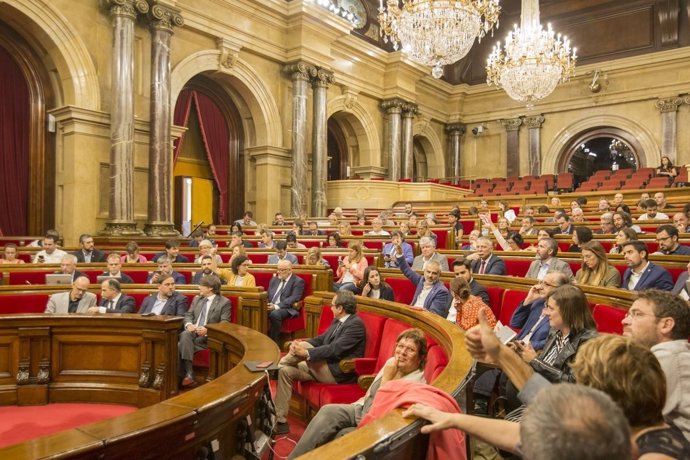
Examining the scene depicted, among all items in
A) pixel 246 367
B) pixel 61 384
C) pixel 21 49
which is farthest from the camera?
pixel 21 49

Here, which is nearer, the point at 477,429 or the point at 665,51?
the point at 477,429

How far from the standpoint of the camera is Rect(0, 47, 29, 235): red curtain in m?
8.59

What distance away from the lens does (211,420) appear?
1775 millimetres

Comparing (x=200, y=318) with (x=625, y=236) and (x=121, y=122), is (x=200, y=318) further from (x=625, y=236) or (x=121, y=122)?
(x=121, y=122)

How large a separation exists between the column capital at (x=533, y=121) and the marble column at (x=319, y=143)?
7.15 metres

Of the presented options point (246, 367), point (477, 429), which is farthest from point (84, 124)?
point (477, 429)

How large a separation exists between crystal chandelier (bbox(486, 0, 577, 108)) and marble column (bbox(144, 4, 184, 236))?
Answer: 628 centimetres

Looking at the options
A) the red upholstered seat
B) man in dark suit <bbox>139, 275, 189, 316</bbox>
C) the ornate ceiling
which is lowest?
man in dark suit <bbox>139, 275, 189, 316</bbox>

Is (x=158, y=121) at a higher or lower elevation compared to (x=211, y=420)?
higher

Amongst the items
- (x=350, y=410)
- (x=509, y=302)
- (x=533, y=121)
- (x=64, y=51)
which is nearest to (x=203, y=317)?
(x=350, y=410)

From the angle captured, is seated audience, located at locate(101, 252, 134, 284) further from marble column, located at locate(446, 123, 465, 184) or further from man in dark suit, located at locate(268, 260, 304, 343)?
marble column, located at locate(446, 123, 465, 184)

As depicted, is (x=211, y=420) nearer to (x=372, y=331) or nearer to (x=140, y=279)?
(x=372, y=331)

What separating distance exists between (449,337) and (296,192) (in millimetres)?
9615

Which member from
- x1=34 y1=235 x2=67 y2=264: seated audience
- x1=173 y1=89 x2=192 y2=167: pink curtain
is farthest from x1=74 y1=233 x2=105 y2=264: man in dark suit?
x1=173 y1=89 x2=192 y2=167: pink curtain
